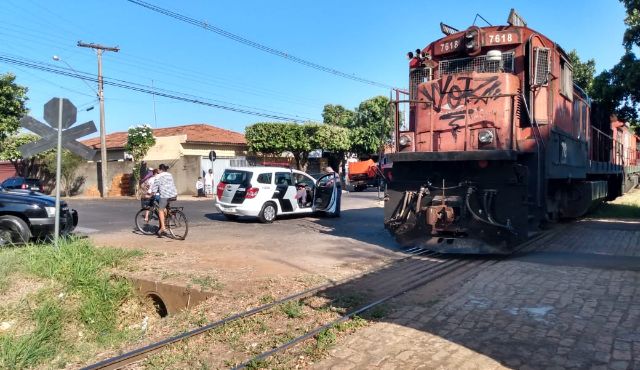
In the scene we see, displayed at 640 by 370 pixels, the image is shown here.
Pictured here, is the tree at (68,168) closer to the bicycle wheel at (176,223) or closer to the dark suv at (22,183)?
the dark suv at (22,183)

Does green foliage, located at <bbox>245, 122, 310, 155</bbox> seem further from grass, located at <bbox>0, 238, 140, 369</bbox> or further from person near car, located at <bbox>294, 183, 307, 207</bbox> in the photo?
grass, located at <bbox>0, 238, 140, 369</bbox>

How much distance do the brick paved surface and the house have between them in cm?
2472

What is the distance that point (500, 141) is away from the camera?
28.3ft

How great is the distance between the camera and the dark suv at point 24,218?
30.9ft

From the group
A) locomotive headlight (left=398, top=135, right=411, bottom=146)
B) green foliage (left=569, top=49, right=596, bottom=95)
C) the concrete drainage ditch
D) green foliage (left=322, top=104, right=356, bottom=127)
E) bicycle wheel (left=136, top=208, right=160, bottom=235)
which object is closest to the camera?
the concrete drainage ditch

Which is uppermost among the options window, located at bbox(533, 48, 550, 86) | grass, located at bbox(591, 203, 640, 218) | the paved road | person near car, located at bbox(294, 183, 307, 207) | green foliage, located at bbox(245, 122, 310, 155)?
green foliage, located at bbox(245, 122, 310, 155)

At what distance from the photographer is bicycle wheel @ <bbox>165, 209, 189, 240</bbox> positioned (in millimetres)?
11273

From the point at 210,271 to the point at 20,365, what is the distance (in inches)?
114

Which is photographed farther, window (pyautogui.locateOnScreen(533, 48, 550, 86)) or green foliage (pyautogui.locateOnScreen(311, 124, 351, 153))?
green foliage (pyautogui.locateOnScreen(311, 124, 351, 153))

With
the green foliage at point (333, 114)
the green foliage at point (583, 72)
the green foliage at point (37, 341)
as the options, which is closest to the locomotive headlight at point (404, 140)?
the green foliage at point (37, 341)

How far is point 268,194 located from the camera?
14.7m

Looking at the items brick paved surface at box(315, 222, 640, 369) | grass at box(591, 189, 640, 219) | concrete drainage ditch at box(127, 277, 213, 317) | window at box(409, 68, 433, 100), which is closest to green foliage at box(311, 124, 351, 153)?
grass at box(591, 189, 640, 219)

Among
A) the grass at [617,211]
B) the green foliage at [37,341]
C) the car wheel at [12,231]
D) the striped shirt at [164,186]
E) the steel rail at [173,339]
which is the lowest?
the green foliage at [37,341]

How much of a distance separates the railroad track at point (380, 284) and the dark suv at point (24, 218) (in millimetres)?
5612
